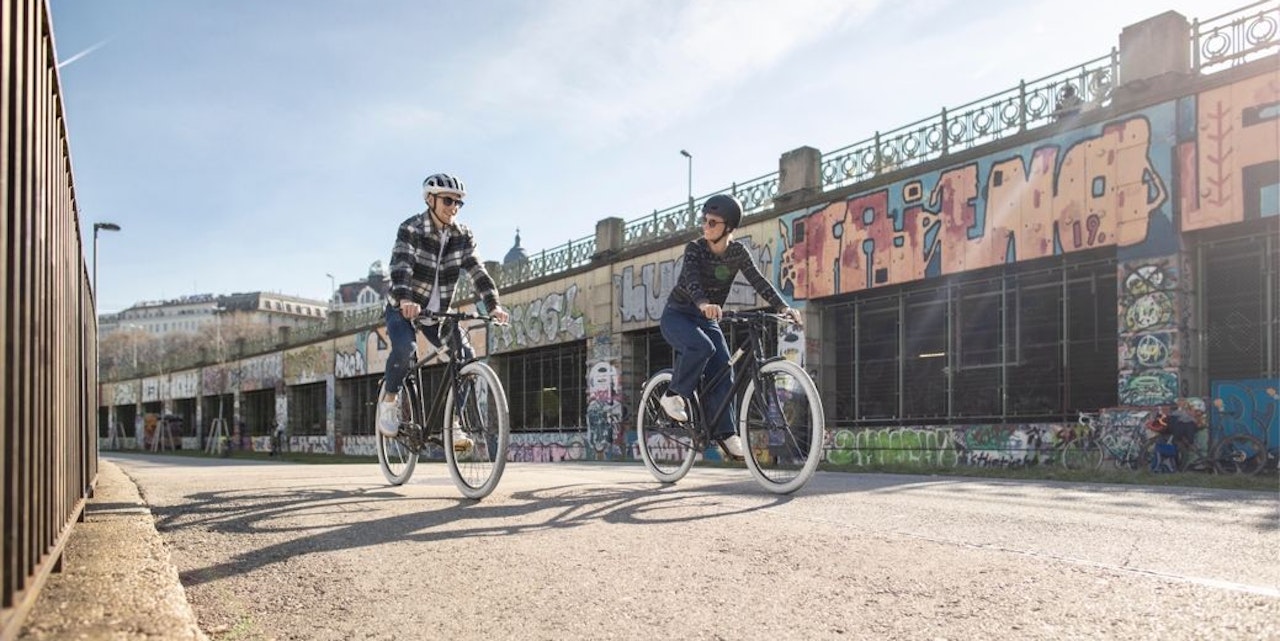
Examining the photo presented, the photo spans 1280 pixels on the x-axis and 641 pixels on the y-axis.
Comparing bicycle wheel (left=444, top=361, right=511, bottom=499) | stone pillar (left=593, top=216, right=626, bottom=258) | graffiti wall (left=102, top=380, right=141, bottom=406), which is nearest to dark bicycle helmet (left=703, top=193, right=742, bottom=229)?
bicycle wheel (left=444, top=361, right=511, bottom=499)

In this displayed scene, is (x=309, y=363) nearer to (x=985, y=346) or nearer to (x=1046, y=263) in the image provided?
(x=985, y=346)

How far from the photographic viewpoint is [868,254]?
18156mm

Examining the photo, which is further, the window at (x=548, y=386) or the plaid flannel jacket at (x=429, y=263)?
the window at (x=548, y=386)

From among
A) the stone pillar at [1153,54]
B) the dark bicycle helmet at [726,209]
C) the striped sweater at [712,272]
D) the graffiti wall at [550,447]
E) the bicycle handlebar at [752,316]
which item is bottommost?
the graffiti wall at [550,447]

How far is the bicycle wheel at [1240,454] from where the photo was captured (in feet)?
38.8

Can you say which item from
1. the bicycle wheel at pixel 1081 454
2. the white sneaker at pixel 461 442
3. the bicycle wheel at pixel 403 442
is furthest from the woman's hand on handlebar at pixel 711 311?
the bicycle wheel at pixel 1081 454

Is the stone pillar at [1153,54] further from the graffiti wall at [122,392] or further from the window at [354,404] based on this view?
the graffiti wall at [122,392]

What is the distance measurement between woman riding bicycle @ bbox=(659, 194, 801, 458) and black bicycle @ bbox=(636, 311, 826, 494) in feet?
0.26

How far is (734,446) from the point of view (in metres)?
5.89

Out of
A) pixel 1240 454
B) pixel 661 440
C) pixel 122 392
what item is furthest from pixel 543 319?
pixel 122 392

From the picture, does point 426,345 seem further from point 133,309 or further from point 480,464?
point 133,309

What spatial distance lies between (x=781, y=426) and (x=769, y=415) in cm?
12

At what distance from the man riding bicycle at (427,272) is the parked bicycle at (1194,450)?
10.8 metres

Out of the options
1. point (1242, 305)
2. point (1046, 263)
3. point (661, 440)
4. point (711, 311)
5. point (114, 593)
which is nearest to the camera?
point (114, 593)
